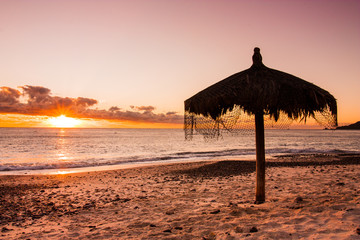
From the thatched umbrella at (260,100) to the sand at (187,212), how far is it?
1.49 metres

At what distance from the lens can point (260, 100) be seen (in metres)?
5.81

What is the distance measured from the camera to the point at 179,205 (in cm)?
791

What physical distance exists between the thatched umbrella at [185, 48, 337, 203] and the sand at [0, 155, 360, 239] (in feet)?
4.87

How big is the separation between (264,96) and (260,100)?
0.15m

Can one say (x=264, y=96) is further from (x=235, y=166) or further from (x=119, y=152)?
(x=119, y=152)

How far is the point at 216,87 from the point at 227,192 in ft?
16.2

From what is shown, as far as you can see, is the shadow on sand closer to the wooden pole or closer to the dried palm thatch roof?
the wooden pole

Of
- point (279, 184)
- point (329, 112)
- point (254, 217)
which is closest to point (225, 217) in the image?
point (254, 217)

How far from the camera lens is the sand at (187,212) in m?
5.19

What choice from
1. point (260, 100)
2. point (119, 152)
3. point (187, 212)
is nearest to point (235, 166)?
point (187, 212)

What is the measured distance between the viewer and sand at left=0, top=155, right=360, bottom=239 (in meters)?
5.19

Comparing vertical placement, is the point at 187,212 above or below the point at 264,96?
below

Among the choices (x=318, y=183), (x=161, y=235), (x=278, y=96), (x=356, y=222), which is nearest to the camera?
(x=356, y=222)

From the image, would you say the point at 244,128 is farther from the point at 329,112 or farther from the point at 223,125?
the point at 329,112
